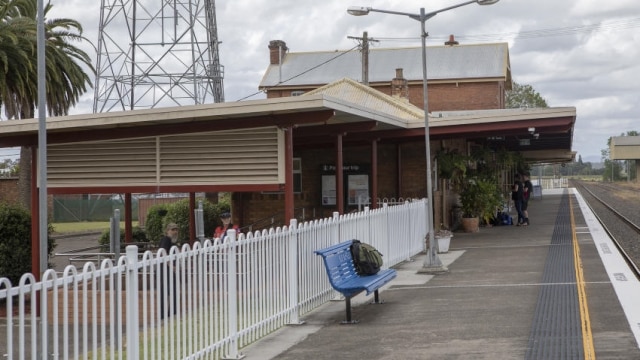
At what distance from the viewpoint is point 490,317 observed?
10625 millimetres

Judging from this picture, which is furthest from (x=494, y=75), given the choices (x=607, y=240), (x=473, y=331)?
(x=473, y=331)

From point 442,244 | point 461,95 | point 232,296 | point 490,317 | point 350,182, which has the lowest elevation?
point 490,317

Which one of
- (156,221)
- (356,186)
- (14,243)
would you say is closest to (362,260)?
(14,243)

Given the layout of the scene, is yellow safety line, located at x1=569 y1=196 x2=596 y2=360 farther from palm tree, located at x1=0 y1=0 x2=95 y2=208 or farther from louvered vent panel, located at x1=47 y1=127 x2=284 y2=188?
palm tree, located at x1=0 y1=0 x2=95 y2=208

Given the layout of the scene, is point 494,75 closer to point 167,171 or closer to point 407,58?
point 407,58

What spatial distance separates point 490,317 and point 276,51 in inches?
2098

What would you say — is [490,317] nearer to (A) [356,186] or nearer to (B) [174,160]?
(B) [174,160]

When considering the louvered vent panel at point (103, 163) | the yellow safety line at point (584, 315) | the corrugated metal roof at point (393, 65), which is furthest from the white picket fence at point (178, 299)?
the corrugated metal roof at point (393, 65)

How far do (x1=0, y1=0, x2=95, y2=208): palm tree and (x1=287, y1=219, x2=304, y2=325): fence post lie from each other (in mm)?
15348

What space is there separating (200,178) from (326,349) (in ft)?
24.6

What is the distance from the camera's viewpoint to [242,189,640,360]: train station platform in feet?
28.8

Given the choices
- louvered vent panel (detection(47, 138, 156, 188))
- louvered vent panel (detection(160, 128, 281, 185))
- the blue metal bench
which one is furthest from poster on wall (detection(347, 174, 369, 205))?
the blue metal bench

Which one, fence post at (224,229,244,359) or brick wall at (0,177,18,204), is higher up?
brick wall at (0,177,18,204)

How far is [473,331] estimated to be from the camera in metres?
9.75
